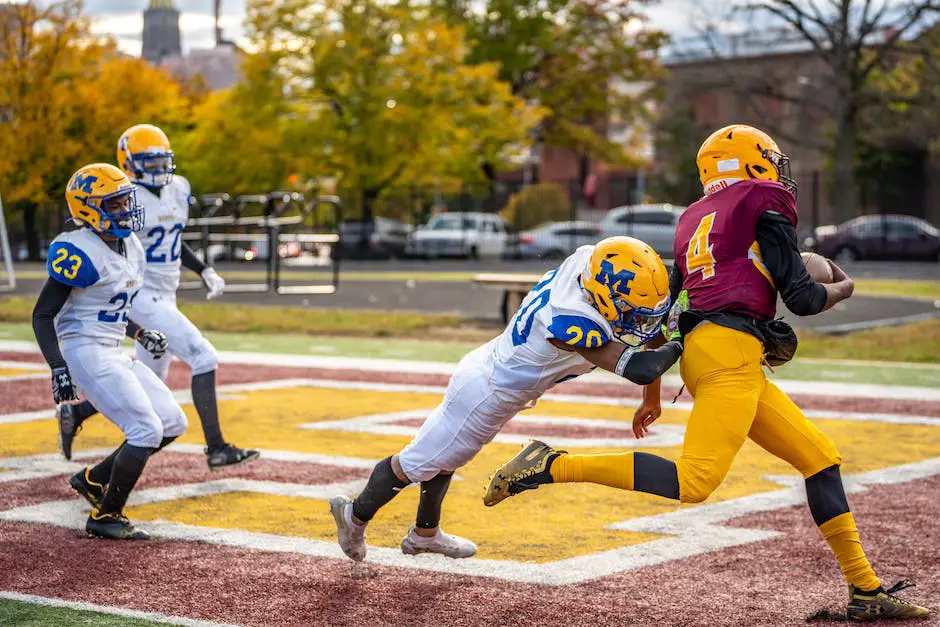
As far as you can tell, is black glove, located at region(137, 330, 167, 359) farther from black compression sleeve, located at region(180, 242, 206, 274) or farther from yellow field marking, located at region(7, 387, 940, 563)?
black compression sleeve, located at region(180, 242, 206, 274)

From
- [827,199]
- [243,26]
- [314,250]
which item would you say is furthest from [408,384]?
[827,199]

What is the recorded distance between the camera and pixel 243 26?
124 ft

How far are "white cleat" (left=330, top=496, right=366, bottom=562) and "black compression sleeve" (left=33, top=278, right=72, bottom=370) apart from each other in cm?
159

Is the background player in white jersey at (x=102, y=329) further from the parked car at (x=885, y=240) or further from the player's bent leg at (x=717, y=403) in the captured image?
the parked car at (x=885, y=240)

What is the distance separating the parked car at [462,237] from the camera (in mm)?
38406

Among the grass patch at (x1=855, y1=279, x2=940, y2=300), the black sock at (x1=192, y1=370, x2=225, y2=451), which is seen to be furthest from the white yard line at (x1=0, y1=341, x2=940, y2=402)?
the grass patch at (x1=855, y1=279, x2=940, y2=300)

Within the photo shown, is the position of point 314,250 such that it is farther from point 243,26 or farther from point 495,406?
point 495,406

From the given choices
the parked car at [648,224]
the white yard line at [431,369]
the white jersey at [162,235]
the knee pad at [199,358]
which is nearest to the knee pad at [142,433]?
the knee pad at [199,358]

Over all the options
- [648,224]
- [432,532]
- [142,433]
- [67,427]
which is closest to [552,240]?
[648,224]

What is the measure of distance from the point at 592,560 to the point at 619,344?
4.47 feet

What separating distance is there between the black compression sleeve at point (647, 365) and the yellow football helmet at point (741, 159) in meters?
0.74

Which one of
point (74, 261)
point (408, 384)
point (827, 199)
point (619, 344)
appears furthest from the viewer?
point (827, 199)

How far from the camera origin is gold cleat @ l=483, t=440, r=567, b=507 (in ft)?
16.4

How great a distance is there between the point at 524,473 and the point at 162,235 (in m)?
4.13
